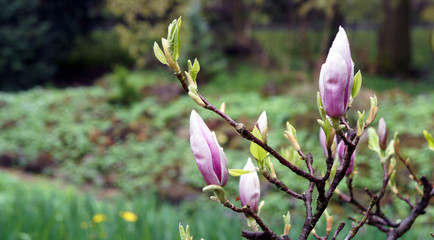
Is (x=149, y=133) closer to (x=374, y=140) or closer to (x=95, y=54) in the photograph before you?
(x=374, y=140)

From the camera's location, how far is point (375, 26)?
59.5 ft

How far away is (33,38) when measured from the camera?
12.8 metres

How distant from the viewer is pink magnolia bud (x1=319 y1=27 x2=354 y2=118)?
26.0 inches

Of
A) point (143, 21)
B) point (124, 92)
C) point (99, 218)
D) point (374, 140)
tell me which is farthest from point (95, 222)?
point (143, 21)

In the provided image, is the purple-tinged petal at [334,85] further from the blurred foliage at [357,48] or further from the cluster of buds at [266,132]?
the blurred foliage at [357,48]

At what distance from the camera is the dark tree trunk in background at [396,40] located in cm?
1274

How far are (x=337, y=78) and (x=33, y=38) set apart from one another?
1327 centimetres

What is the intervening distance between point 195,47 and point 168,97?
3082 mm

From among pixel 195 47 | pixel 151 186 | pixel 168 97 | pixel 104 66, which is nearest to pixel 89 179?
pixel 151 186

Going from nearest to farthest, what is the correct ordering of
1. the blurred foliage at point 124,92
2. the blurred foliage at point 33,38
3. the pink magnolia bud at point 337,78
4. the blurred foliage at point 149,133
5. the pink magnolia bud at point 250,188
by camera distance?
1. the pink magnolia bud at point 337,78
2. the pink magnolia bud at point 250,188
3. the blurred foliage at point 149,133
4. the blurred foliage at point 124,92
5. the blurred foliage at point 33,38

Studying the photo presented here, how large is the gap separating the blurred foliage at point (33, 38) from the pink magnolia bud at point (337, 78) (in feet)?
41.0

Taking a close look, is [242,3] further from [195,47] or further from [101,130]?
[101,130]

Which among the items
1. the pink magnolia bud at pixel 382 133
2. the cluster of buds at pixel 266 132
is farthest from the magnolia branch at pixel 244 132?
the pink magnolia bud at pixel 382 133

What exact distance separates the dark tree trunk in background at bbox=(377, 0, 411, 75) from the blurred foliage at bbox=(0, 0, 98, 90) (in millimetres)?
8645
